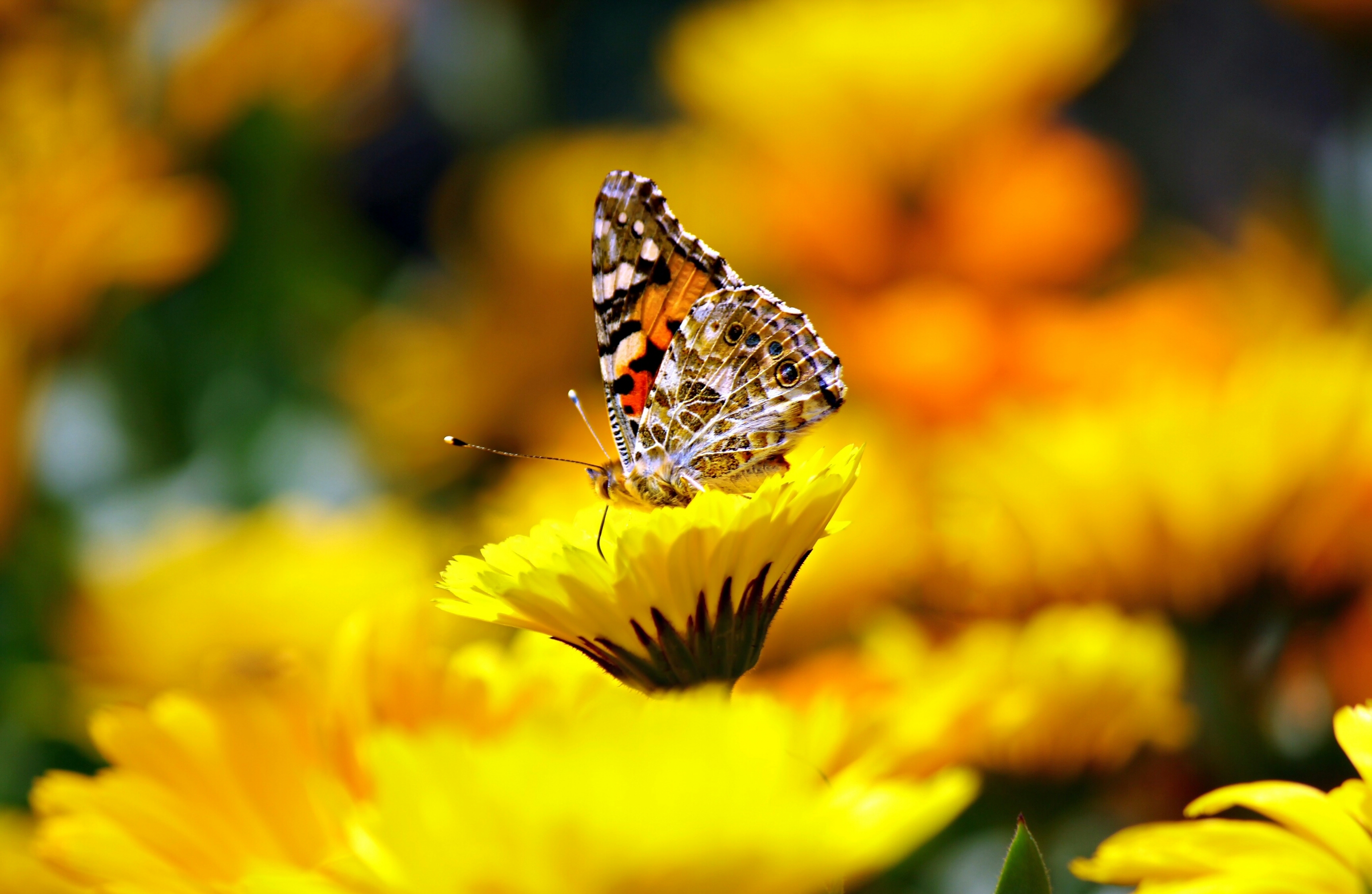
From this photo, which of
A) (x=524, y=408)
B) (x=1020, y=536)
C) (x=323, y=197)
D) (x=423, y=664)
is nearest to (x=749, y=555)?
(x=423, y=664)

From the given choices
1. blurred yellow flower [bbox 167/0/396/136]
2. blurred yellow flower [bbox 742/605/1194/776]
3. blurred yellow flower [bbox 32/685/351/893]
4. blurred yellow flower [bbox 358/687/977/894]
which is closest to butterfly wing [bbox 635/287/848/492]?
blurred yellow flower [bbox 742/605/1194/776]

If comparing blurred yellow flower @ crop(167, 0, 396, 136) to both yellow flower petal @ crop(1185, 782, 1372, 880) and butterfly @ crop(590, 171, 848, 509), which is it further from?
yellow flower petal @ crop(1185, 782, 1372, 880)

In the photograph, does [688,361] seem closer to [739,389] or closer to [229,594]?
[739,389]

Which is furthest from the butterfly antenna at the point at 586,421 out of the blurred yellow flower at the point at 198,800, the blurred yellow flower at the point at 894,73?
the blurred yellow flower at the point at 894,73

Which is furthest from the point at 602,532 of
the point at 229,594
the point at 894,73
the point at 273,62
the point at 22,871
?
the point at 273,62

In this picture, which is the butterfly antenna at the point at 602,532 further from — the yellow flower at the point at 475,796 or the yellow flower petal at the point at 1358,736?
the yellow flower petal at the point at 1358,736

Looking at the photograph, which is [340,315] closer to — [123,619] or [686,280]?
[123,619]
